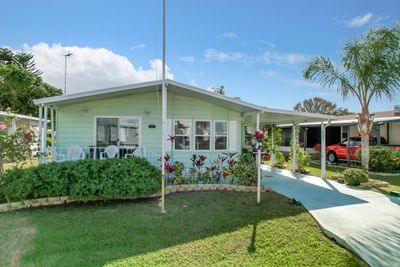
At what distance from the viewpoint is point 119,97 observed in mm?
9594

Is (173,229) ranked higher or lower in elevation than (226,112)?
lower

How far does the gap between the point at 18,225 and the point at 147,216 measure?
8.18 feet

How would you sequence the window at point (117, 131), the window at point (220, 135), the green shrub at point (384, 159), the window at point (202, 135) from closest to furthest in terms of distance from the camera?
1. the window at point (117, 131)
2. the window at point (202, 135)
3. the window at point (220, 135)
4. the green shrub at point (384, 159)

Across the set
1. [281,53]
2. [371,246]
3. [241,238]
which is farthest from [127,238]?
[281,53]

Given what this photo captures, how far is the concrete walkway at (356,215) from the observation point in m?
4.33

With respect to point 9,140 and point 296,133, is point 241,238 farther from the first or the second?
point 296,133

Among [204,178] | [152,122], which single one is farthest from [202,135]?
[204,178]

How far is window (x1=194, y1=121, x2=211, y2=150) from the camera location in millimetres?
10305

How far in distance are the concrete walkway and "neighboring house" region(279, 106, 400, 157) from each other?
6593 millimetres

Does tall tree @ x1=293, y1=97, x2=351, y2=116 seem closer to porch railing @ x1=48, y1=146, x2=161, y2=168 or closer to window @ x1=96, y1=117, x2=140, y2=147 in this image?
porch railing @ x1=48, y1=146, x2=161, y2=168

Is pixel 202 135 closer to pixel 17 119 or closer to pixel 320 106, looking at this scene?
pixel 17 119

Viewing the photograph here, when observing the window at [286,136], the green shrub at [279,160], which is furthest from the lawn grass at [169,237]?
the window at [286,136]

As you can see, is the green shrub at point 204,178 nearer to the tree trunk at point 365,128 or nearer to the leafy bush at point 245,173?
the leafy bush at point 245,173

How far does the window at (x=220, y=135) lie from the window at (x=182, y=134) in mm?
1112
